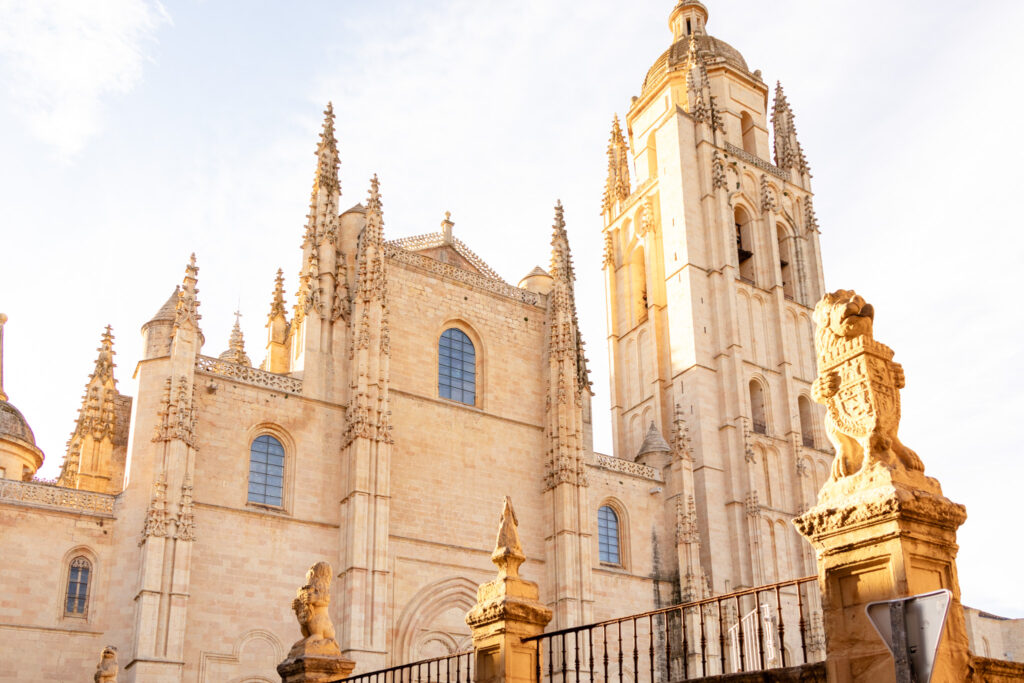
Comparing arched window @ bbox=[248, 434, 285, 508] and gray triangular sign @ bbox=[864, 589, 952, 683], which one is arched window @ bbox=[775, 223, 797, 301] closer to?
arched window @ bbox=[248, 434, 285, 508]

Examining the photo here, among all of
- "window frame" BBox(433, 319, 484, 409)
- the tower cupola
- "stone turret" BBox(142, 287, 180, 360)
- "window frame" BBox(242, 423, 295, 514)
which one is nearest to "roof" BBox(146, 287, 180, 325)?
"stone turret" BBox(142, 287, 180, 360)

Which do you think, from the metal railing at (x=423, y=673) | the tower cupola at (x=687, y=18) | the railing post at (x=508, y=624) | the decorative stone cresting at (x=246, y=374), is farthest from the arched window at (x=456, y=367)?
the tower cupola at (x=687, y=18)

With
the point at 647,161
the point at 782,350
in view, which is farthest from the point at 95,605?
the point at 647,161

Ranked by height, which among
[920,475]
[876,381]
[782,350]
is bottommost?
[920,475]

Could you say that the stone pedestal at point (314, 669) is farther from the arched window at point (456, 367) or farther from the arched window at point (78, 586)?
the arched window at point (456, 367)

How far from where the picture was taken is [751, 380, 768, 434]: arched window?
31534 millimetres

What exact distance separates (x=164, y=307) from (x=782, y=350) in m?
19.9

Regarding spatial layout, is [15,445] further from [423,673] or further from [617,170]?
[617,170]

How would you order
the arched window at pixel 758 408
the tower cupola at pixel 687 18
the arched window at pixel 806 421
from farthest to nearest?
1. the tower cupola at pixel 687 18
2. the arched window at pixel 806 421
3. the arched window at pixel 758 408

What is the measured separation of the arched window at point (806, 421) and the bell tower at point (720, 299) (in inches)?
1.9

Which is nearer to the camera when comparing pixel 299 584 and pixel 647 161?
pixel 299 584

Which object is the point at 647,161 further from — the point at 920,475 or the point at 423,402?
the point at 920,475

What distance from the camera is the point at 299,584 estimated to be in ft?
69.5

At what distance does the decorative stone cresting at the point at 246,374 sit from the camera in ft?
71.6
